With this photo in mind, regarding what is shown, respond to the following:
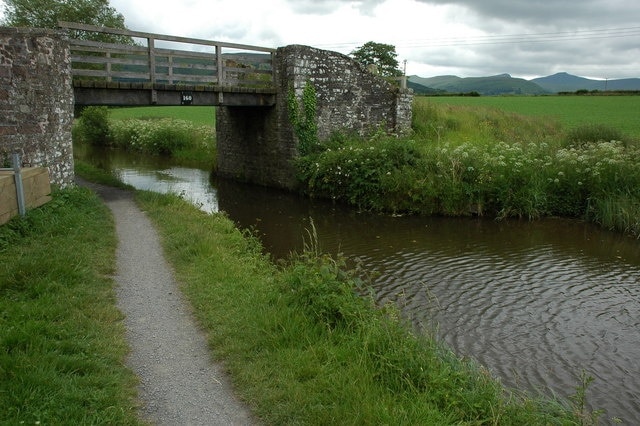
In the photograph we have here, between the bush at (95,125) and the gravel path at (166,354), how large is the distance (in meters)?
29.9

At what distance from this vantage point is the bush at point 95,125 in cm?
3512

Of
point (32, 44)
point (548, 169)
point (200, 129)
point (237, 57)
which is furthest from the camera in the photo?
point (200, 129)

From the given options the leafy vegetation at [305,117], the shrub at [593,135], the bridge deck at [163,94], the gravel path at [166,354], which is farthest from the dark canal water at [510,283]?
the shrub at [593,135]

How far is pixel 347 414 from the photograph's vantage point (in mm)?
4105

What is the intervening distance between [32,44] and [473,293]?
985 cm

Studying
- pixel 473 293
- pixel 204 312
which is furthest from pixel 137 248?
pixel 473 293

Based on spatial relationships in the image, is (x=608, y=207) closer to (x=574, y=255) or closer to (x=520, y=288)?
(x=574, y=255)

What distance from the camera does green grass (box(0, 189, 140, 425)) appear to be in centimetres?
401

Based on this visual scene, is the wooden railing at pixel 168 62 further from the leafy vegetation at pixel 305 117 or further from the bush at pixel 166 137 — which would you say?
the bush at pixel 166 137

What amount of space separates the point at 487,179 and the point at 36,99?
11.5m

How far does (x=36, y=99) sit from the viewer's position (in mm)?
10828

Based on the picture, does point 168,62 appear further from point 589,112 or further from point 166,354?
point 589,112

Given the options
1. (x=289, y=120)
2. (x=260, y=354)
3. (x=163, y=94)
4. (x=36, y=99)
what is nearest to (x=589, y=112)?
(x=289, y=120)

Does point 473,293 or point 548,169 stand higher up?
point 548,169
